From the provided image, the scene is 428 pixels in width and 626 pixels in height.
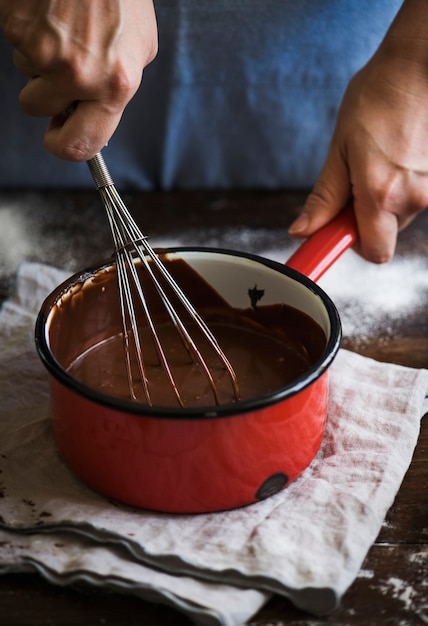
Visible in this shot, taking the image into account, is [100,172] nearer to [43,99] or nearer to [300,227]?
[43,99]

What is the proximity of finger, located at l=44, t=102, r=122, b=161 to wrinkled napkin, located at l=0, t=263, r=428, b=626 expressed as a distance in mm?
241

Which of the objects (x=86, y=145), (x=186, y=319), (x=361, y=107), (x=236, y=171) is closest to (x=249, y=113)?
(x=236, y=171)

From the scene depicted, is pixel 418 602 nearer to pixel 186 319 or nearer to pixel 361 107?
pixel 186 319

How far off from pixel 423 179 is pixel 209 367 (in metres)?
0.32

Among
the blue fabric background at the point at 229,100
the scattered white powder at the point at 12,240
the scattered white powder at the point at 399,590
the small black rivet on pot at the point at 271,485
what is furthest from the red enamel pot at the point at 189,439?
the blue fabric background at the point at 229,100

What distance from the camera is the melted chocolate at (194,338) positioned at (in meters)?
0.69

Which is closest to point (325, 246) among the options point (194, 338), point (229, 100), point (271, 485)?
point (194, 338)

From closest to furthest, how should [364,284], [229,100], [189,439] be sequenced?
[189,439] < [364,284] < [229,100]

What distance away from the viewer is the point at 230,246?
1.04 metres

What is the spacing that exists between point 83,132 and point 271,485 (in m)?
0.30

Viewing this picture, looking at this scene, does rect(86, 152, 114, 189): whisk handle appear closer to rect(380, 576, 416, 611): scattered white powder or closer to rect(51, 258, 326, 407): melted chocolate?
rect(51, 258, 326, 407): melted chocolate

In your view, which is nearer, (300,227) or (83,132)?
(83,132)

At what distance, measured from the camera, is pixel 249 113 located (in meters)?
1.16

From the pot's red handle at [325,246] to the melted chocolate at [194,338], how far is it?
0.05 meters
